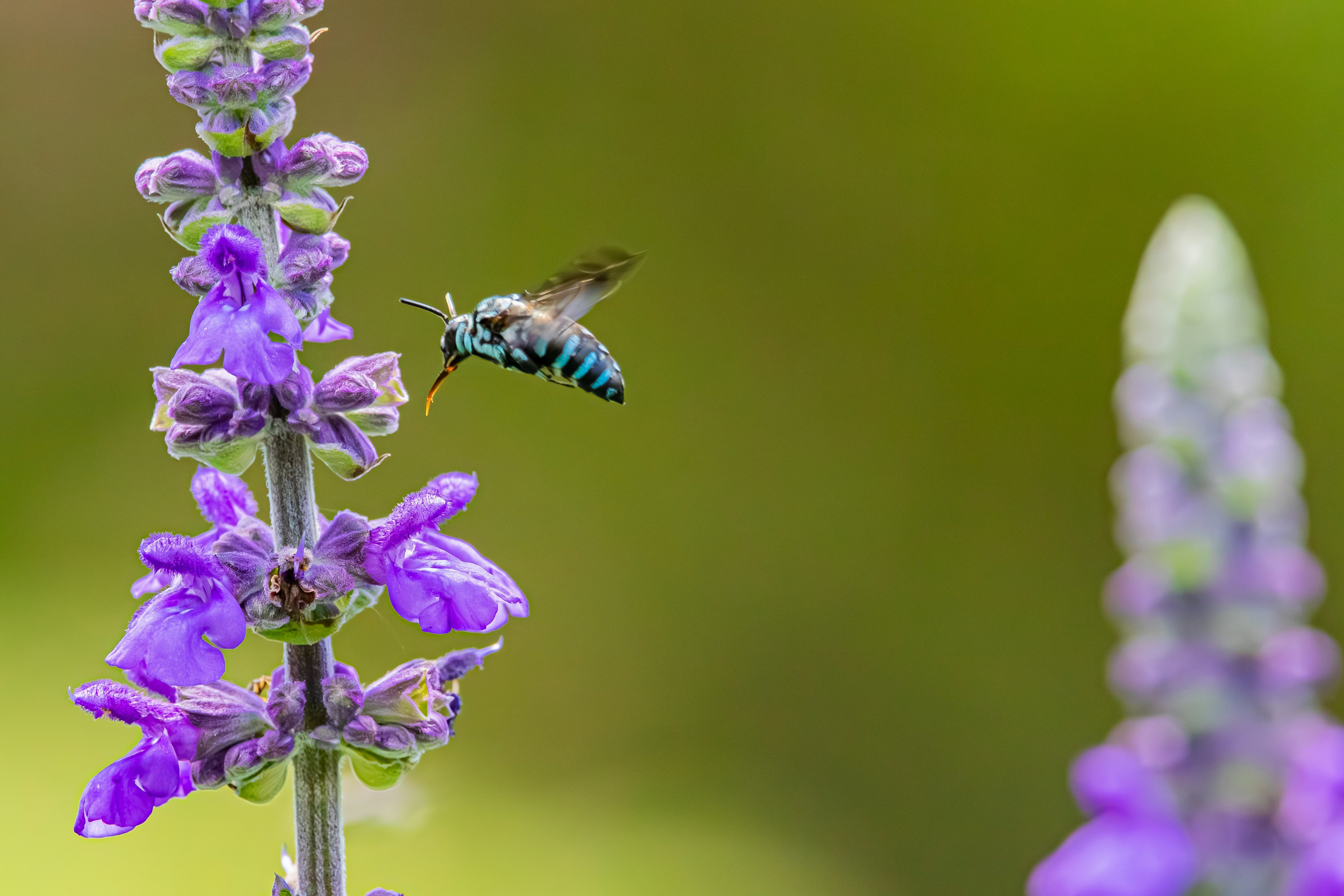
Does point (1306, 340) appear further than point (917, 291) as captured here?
No

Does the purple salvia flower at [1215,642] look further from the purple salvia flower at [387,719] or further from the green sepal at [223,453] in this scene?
the green sepal at [223,453]

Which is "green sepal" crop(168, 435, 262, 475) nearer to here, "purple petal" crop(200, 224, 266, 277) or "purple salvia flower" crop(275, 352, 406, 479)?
"purple salvia flower" crop(275, 352, 406, 479)

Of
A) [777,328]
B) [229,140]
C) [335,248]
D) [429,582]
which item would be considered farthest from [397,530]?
[777,328]

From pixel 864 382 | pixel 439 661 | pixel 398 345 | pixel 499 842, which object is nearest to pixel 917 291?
pixel 864 382

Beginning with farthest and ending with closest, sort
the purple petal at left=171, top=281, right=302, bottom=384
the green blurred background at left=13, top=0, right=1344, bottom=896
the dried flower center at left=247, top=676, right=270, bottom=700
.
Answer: the green blurred background at left=13, top=0, right=1344, bottom=896 < the dried flower center at left=247, top=676, right=270, bottom=700 < the purple petal at left=171, top=281, right=302, bottom=384

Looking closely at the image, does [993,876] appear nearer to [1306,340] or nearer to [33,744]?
[1306,340]

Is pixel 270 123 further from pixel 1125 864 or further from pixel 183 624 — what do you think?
pixel 1125 864

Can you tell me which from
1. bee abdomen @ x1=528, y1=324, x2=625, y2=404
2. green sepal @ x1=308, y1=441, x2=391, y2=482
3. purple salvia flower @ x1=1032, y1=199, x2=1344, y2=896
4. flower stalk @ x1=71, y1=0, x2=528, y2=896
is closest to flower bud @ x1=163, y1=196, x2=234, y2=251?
flower stalk @ x1=71, y1=0, x2=528, y2=896
